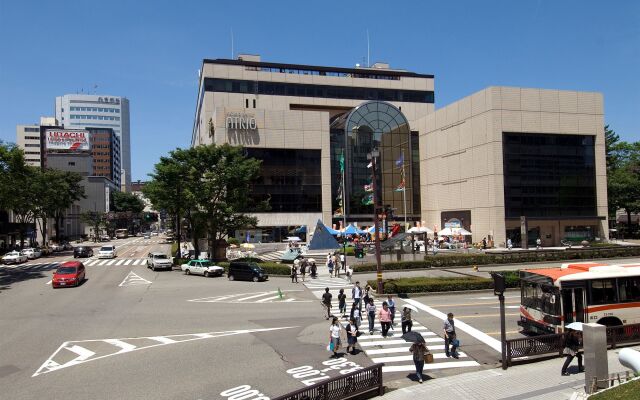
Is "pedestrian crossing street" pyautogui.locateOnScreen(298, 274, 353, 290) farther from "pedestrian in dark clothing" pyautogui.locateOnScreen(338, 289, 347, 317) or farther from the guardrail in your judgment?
the guardrail

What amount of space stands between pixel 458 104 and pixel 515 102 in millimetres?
8570

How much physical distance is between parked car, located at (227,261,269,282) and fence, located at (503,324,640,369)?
25141mm

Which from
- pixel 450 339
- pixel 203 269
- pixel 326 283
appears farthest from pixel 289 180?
pixel 450 339

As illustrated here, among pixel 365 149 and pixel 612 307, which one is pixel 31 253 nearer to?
pixel 365 149

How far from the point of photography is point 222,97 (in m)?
87.8

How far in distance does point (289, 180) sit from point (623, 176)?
53.8 meters

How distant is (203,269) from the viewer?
42562 mm

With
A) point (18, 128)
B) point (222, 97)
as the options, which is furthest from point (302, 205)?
point (18, 128)

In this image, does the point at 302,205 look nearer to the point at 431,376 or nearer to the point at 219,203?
the point at 219,203

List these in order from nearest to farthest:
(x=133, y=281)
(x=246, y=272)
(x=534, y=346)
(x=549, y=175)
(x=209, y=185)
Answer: (x=534, y=346), (x=246, y=272), (x=133, y=281), (x=209, y=185), (x=549, y=175)

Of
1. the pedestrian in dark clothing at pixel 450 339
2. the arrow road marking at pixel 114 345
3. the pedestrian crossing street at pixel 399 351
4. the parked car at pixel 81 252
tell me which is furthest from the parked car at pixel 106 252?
the pedestrian in dark clothing at pixel 450 339

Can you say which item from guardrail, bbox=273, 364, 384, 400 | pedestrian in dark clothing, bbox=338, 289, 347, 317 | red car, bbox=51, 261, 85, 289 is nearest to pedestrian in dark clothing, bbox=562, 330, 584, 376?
guardrail, bbox=273, 364, 384, 400

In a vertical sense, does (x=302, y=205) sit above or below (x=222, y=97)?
below

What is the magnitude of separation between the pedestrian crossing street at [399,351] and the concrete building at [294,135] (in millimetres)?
48240
